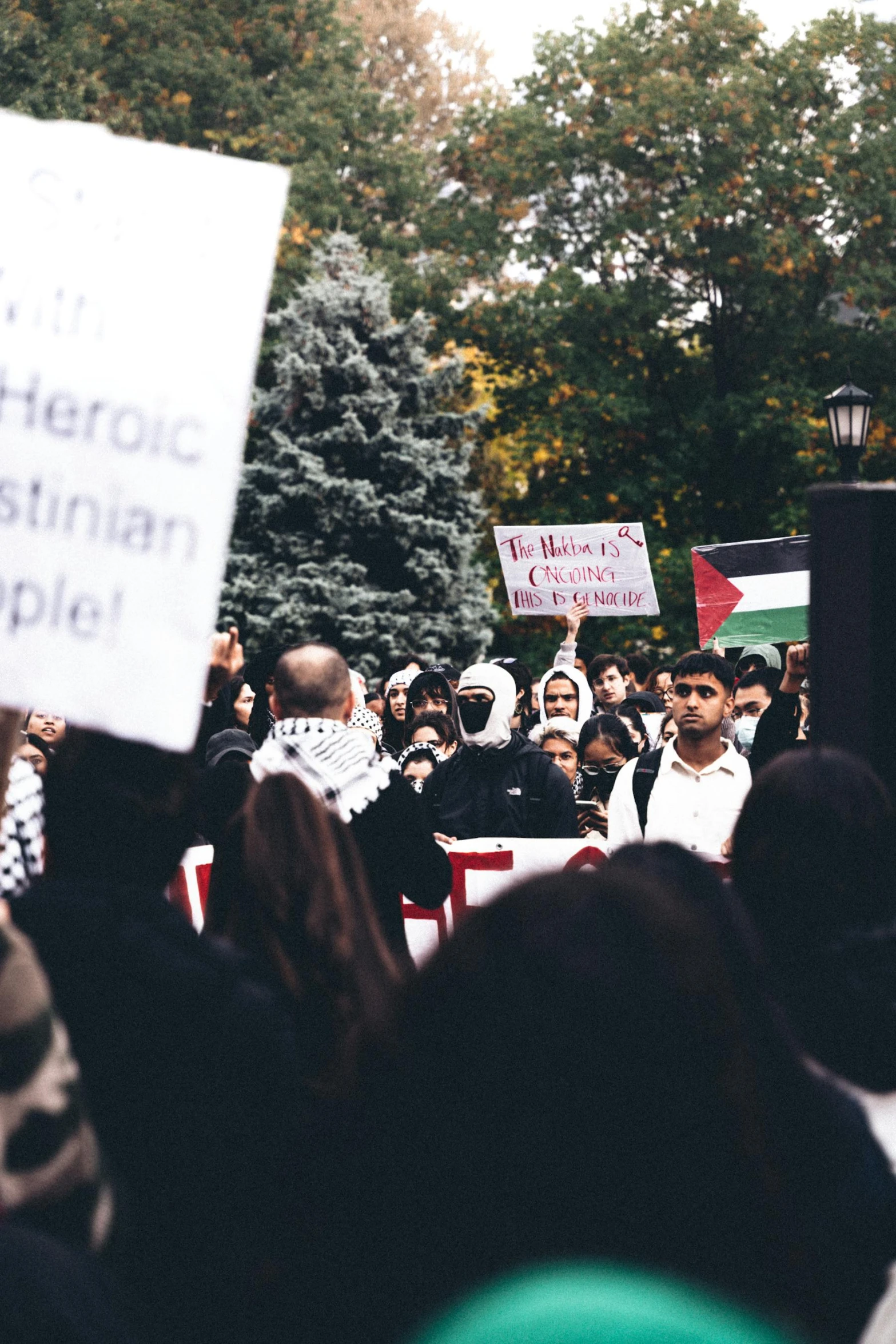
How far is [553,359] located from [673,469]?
120 inches

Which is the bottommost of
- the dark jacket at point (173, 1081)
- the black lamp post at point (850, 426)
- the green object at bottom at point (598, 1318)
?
the dark jacket at point (173, 1081)

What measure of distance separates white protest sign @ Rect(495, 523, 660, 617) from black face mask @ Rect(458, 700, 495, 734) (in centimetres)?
571

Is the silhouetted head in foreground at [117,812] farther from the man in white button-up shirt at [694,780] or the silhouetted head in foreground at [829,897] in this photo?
the man in white button-up shirt at [694,780]

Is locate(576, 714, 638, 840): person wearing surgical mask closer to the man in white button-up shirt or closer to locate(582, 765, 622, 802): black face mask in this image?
locate(582, 765, 622, 802): black face mask

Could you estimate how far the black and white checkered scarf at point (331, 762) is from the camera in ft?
13.3

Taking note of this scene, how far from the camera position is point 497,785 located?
6715mm

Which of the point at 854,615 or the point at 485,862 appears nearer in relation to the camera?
the point at 854,615

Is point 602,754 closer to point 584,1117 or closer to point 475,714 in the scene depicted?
point 475,714

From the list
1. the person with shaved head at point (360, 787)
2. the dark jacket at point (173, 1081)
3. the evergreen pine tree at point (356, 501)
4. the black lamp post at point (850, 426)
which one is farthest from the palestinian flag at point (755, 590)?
the evergreen pine tree at point (356, 501)

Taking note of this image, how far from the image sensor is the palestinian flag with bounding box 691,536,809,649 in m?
11.3

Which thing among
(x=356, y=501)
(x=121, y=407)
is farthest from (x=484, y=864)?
(x=356, y=501)

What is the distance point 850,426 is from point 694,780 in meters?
6.89

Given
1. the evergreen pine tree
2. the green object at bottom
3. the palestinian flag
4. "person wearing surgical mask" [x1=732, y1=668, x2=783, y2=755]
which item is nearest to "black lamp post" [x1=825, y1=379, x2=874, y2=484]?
the palestinian flag

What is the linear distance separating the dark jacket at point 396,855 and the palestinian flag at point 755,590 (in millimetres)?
7418
